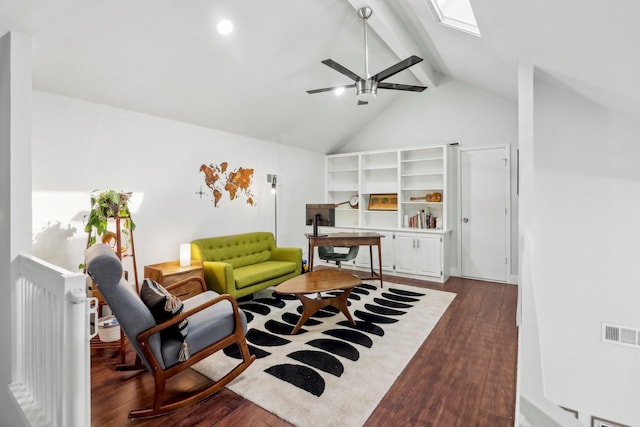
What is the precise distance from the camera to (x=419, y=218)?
214 inches

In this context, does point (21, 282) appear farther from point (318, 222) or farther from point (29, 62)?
point (318, 222)

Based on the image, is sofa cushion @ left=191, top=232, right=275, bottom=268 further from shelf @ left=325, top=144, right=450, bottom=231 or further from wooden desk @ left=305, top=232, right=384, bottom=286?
shelf @ left=325, top=144, right=450, bottom=231

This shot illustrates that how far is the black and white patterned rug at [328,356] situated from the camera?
6.69 feet

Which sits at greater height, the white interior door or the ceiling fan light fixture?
the ceiling fan light fixture

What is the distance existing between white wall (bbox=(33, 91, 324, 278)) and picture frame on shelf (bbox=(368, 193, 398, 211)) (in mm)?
1842

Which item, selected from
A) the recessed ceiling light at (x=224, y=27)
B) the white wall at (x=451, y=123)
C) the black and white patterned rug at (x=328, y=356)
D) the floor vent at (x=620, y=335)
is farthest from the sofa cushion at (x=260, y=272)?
the floor vent at (x=620, y=335)

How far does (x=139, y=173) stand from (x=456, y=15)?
3.68 meters

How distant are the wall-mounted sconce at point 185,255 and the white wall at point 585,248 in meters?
3.91

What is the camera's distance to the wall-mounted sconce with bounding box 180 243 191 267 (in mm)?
3678

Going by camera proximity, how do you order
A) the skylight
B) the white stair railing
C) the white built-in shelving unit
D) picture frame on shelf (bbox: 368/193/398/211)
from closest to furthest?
the white stair railing → the skylight → the white built-in shelving unit → picture frame on shelf (bbox: 368/193/398/211)

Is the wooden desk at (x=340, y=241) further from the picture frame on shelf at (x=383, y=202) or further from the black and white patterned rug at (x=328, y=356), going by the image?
the picture frame on shelf at (x=383, y=202)

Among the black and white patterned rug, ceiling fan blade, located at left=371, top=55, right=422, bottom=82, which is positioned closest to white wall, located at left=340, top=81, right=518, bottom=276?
the black and white patterned rug

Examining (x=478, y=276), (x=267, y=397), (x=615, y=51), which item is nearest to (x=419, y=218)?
(x=478, y=276)

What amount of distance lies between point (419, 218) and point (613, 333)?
2845mm
